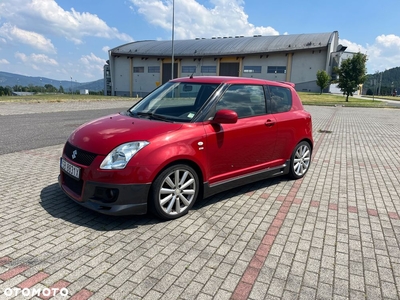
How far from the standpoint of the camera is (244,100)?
4.46 meters

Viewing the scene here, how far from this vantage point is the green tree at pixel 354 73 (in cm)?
3681

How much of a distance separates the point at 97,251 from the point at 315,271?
82.4 inches

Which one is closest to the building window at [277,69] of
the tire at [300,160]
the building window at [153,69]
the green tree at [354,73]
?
the green tree at [354,73]

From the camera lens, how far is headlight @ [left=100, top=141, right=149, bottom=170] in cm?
331

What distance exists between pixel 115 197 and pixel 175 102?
5.56 ft

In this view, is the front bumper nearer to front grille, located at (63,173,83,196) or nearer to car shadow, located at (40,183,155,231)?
front grille, located at (63,173,83,196)

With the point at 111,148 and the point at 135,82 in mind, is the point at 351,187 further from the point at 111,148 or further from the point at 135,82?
the point at 135,82

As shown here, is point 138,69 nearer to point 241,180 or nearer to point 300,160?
point 300,160

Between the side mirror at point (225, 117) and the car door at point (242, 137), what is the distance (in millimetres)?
147

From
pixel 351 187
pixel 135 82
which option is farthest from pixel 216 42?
pixel 351 187

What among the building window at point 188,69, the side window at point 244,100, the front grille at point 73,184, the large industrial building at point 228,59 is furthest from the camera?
the building window at point 188,69

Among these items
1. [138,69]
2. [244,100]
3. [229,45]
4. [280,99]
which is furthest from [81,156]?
[138,69]

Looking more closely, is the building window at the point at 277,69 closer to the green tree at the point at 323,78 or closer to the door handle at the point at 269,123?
the green tree at the point at 323,78

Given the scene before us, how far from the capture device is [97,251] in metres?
2.95
